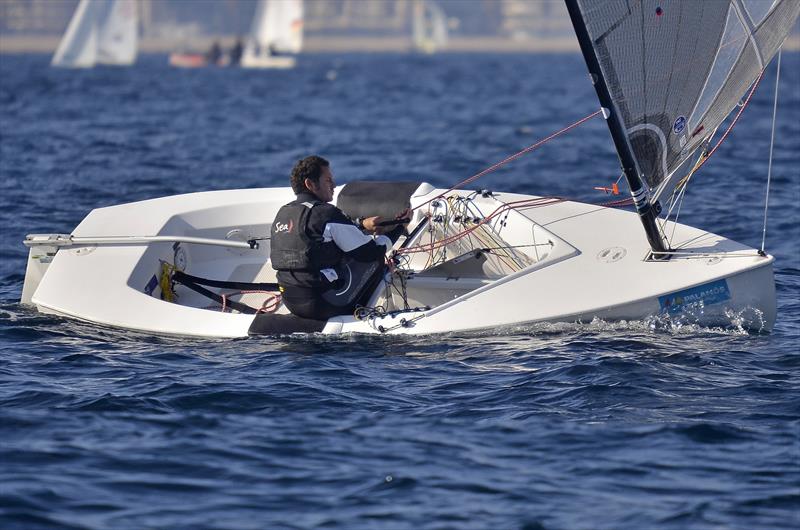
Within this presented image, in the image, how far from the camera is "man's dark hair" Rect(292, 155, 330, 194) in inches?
297

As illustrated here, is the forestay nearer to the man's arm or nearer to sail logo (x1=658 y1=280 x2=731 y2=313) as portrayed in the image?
sail logo (x1=658 y1=280 x2=731 y2=313)

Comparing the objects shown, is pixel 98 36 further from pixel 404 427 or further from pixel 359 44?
pixel 359 44

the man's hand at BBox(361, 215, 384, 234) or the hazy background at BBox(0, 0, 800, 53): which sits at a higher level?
the hazy background at BBox(0, 0, 800, 53)

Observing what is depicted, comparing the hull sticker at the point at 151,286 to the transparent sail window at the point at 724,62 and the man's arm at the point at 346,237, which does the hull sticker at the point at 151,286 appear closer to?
the man's arm at the point at 346,237

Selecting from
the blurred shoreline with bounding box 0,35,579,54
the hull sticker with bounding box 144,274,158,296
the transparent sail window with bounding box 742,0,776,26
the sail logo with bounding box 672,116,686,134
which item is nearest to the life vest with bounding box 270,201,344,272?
the hull sticker with bounding box 144,274,158,296

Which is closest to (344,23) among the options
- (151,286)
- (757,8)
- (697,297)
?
(151,286)

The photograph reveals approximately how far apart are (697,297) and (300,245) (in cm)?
247

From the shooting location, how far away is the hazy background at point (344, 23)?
5089 inches

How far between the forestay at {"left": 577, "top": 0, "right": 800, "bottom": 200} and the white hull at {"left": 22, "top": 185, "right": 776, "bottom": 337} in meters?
0.61

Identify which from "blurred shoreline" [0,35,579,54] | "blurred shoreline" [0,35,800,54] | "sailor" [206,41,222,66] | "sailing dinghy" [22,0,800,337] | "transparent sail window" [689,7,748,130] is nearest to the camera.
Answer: "sailing dinghy" [22,0,800,337]

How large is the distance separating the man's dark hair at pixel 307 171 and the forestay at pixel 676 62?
6.07 feet

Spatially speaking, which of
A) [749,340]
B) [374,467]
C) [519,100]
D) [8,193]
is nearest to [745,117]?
[519,100]

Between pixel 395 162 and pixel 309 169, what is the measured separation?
10.7m

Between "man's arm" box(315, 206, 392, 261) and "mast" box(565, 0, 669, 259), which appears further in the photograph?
"man's arm" box(315, 206, 392, 261)
